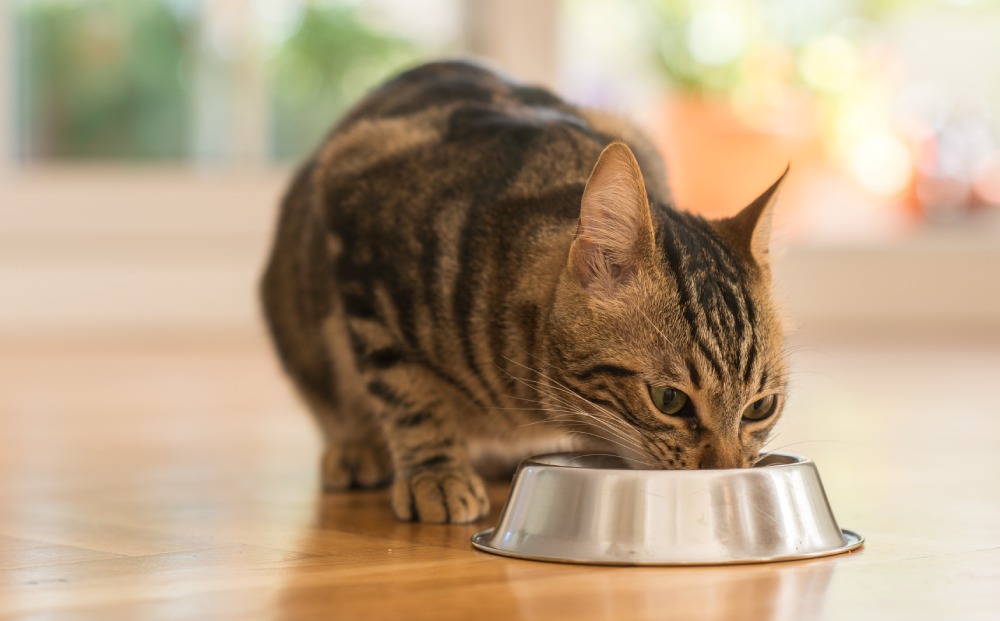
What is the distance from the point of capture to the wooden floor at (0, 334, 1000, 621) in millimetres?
1277

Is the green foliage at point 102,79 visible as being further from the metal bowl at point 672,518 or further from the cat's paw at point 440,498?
the metal bowl at point 672,518

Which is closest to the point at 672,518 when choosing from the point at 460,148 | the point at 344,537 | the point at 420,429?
the point at 344,537

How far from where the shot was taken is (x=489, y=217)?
1904 millimetres

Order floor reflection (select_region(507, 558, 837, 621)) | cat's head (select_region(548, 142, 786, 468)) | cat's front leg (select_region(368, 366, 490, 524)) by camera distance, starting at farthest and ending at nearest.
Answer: cat's front leg (select_region(368, 366, 490, 524)), cat's head (select_region(548, 142, 786, 468)), floor reflection (select_region(507, 558, 837, 621))

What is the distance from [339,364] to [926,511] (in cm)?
91

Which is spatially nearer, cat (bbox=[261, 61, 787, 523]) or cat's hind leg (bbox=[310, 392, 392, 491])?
cat (bbox=[261, 61, 787, 523])

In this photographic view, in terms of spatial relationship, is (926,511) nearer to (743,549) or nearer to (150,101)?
(743,549)

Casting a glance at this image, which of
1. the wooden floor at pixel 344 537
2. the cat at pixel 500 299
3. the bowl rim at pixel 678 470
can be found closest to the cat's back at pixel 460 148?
the cat at pixel 500 299

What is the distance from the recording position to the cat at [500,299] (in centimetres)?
161

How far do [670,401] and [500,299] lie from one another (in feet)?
1.07

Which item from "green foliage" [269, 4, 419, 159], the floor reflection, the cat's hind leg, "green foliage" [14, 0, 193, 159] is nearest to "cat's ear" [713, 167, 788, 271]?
the floor reflection

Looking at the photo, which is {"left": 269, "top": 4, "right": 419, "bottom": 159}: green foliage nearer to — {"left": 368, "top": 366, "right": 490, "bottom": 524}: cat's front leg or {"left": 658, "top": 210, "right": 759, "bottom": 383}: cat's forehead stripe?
{"left": 368, "top": 366, "right": 490, "bottom": 524}: cat's front leg

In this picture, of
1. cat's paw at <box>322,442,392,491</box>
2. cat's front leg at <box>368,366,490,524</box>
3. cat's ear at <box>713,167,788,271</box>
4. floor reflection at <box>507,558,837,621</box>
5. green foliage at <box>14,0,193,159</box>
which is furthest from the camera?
Result: green foliage at <box>14,0,193,159</box>

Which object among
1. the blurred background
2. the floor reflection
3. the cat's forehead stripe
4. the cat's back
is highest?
the blurred background
